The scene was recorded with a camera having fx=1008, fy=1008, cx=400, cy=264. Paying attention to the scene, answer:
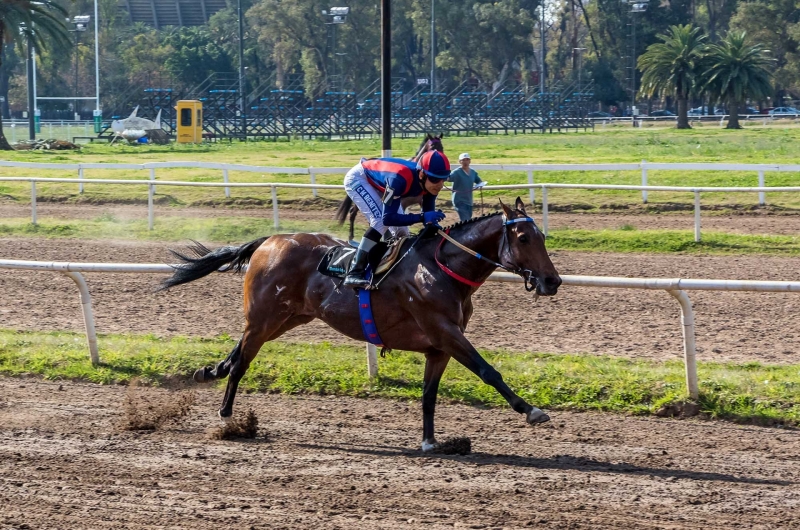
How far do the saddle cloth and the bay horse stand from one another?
0.07 metres

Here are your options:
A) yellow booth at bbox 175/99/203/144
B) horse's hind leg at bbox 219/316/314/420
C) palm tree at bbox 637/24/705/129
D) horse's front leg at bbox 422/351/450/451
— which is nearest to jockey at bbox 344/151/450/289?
horse's front leg at bbox 422/351/450/451

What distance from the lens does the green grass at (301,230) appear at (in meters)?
14.3

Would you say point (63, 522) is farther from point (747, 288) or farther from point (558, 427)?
point (747, 288)

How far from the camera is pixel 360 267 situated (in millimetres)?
6457

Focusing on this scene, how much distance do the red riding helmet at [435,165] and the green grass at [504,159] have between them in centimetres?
1232

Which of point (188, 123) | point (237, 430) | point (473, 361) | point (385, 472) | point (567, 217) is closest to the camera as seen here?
point (385, 472)

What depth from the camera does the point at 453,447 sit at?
19.6 ft

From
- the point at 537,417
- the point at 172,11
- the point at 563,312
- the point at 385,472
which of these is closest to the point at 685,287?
the point at 537,417

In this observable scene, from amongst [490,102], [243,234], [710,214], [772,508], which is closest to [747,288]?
[772,508]

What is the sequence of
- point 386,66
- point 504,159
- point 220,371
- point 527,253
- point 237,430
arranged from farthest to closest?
A: point 504,159, point 386,66, point 220,371, point 237,430, point 527,253

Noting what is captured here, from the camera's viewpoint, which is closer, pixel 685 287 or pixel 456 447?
pixel 456 447

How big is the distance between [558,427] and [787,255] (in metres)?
8.22

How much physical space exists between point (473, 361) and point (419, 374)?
1.83 metres

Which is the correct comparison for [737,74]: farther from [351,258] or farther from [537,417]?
[537,417]
